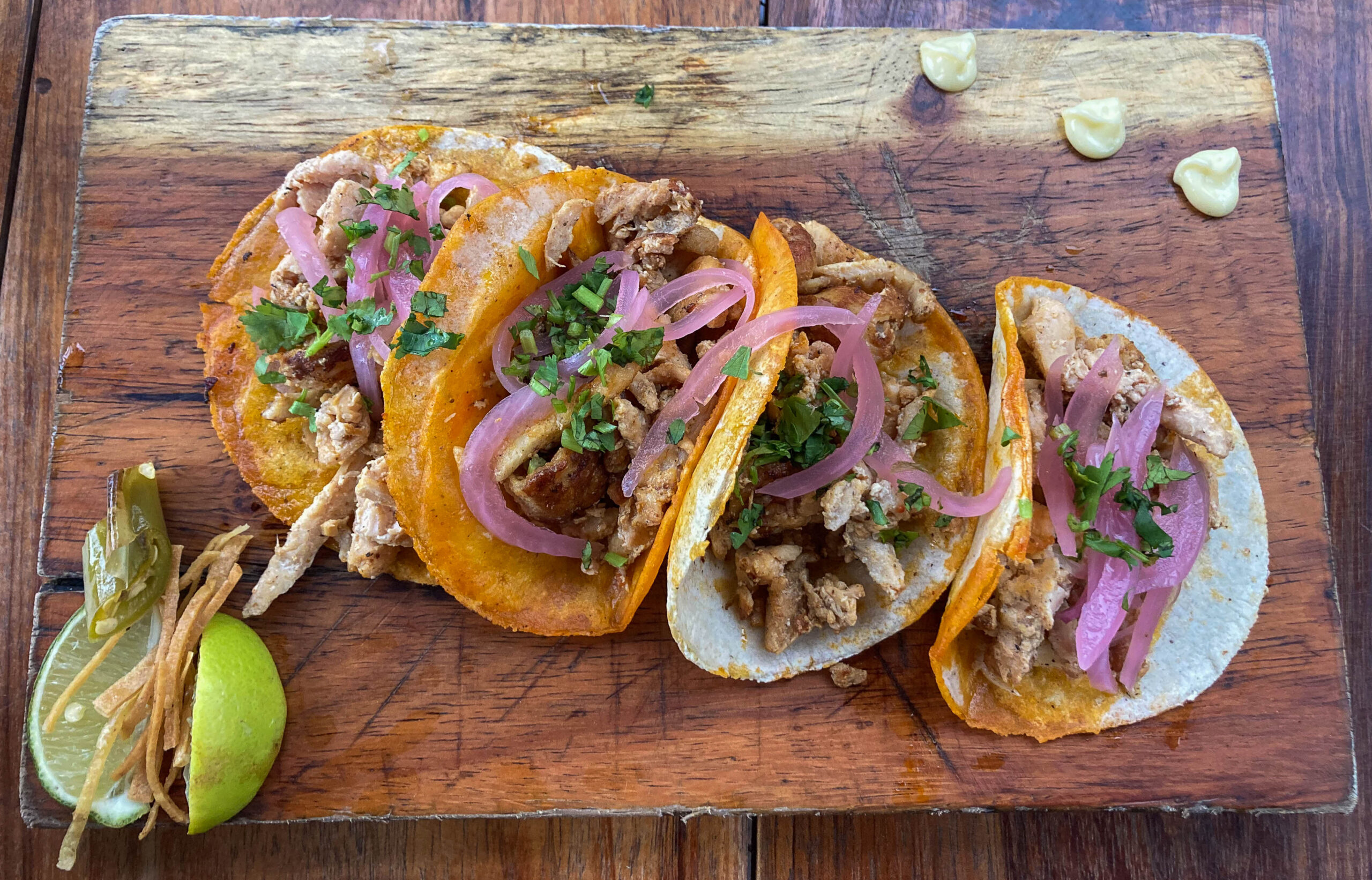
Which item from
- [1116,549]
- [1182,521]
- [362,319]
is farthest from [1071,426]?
[362,319]

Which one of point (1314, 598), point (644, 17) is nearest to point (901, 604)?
point (1314, 598)

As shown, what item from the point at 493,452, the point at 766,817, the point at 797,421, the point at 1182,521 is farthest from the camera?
the point at 766,817

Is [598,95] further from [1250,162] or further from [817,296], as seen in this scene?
[1250,162]

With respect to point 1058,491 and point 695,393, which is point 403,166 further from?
point 1058,491

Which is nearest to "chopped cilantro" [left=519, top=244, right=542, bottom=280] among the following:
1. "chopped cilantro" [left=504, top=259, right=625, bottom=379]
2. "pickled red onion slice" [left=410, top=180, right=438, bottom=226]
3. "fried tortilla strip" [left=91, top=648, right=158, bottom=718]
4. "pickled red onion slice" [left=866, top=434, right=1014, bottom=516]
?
"chopped cilantro" [left=504, top=259, right=625, bottom=379]

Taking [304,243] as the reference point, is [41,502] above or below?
below

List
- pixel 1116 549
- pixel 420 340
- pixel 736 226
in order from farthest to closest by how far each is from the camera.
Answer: pixel 736 226
pixel 1116 549
pixel 420 340

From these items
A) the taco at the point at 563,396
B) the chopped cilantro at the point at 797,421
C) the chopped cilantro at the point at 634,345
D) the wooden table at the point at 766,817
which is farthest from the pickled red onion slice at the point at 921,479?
the wooden table at the point at 766,817
